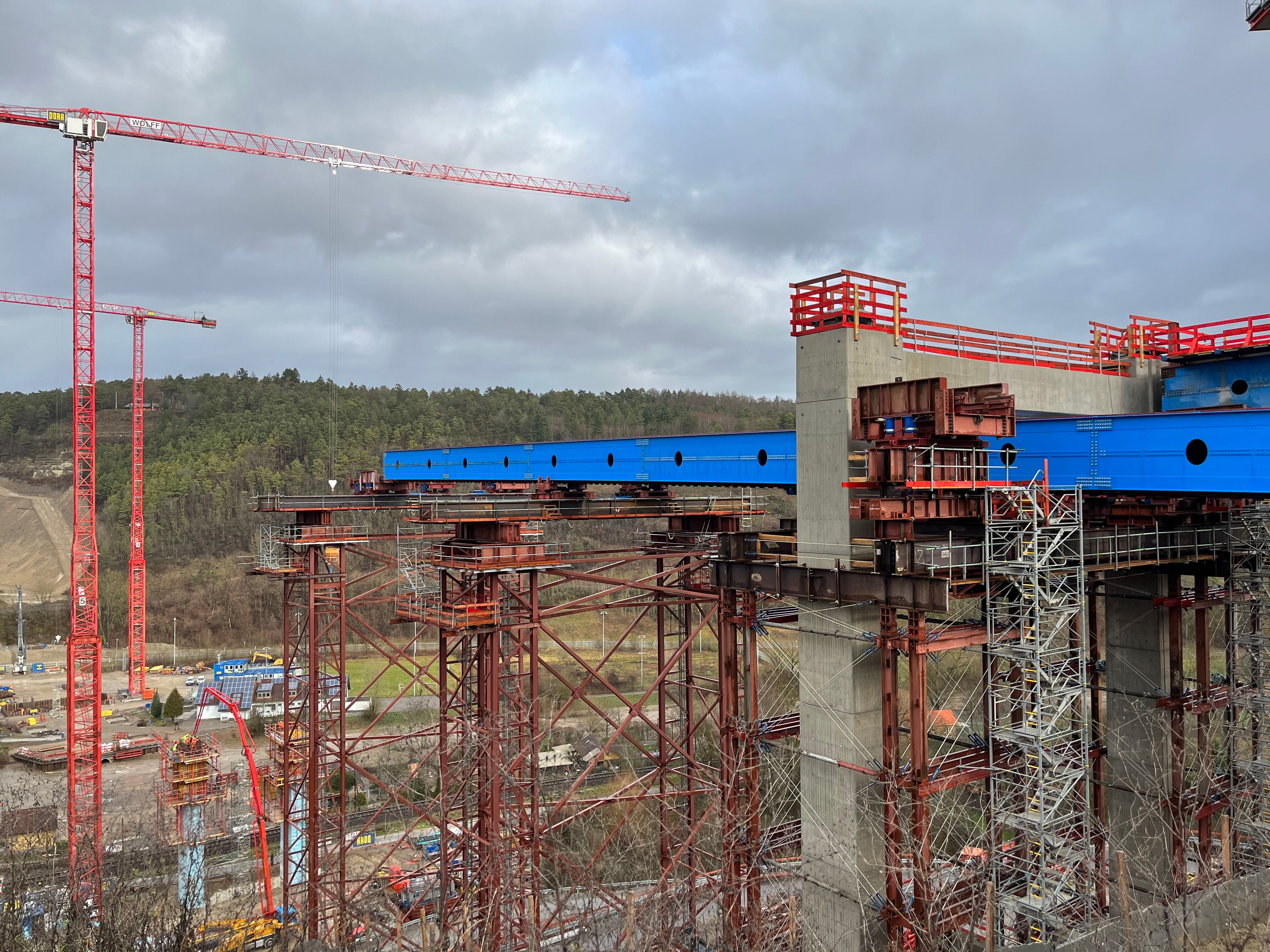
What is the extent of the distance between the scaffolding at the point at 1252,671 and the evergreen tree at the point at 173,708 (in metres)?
54.4

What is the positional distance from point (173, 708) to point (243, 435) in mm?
65018

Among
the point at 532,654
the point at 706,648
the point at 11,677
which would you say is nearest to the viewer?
the point at 532,654

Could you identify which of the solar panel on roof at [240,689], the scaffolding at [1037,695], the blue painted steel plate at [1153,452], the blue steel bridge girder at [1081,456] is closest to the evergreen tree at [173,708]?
the solar panel on roof at [240,689]

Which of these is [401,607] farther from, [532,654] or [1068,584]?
[1068,584]

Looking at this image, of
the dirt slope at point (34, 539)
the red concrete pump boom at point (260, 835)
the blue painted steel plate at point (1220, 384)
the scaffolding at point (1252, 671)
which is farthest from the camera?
the dirt slope at point (34, 539)

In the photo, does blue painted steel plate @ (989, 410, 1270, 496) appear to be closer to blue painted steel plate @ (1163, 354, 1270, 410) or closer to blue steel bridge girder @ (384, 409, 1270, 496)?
blue steel bridge girder @ (384, 409, 1270, 496)

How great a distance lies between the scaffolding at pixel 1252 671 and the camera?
1809 cm

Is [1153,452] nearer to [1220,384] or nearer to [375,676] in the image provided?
[1220,384]

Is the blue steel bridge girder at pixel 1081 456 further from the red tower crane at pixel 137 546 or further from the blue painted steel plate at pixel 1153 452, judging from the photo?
the red tower crane at pixel 137 546

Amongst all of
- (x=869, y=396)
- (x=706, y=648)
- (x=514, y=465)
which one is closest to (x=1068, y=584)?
(x=869, y=396)

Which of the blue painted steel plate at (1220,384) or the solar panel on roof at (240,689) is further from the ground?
the blue painted steel plate at (1220,384)

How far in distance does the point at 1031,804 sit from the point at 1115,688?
28.1 feet

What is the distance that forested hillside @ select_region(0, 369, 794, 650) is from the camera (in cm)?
8700

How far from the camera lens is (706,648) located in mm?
70375
